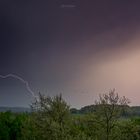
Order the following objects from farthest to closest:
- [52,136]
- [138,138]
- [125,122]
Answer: [138,138] < [125,122] < [52,136]

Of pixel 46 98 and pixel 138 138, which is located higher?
pixel 46 98

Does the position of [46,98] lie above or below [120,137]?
above

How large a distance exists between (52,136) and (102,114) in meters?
4.72

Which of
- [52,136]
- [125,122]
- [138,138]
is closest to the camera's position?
[52,136]

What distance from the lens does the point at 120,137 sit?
37.5 metres

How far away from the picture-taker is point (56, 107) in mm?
40688

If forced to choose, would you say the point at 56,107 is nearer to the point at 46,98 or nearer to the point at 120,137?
the point at 46,98

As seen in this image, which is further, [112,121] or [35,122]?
[35,122]

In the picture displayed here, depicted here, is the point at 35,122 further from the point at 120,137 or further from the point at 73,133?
the point at 120,137

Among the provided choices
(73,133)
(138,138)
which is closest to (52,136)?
(73,133)

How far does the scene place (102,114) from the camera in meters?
38.1

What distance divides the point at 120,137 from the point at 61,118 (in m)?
5.83

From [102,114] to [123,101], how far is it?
6.90 ft

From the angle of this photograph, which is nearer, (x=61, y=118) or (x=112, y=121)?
(x=112, y=121)
